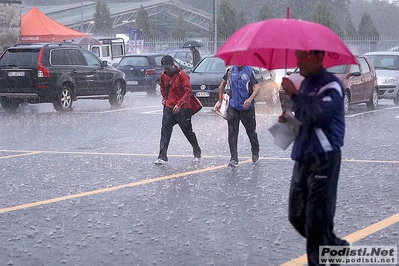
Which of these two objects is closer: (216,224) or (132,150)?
(216,224)

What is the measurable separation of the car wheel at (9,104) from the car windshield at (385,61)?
11.4 meters

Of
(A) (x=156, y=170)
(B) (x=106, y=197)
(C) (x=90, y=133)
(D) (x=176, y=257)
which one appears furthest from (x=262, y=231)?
(C) (x=90, y=133)

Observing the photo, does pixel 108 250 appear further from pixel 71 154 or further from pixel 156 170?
pixel 71 154

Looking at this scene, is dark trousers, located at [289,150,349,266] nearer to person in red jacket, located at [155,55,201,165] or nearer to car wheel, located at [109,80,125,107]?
person in red jacket, located at [155,55,201,165]

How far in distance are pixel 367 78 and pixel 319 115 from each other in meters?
18.2

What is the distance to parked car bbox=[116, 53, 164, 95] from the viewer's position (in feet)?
99.8

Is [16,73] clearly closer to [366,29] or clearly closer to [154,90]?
[154,90]

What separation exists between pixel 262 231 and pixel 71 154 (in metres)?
6.41

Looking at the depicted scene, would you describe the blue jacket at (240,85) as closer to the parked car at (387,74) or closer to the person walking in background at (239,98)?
the person walking in background at (239,98)

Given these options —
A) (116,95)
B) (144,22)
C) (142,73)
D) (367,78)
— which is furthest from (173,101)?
(144,22)

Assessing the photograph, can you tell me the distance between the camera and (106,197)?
953 centimetres

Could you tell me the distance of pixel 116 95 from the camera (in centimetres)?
2506

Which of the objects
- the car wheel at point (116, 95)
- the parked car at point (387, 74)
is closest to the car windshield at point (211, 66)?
the car wheel at point (116, 95)

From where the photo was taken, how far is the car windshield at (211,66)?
2322cm
